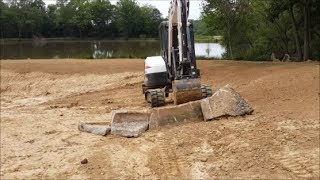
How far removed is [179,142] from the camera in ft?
27.9

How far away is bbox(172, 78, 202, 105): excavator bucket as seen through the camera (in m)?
10.5

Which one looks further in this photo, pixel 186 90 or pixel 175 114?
pixel 186 90

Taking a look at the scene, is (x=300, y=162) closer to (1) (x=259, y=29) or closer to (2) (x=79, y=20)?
(1) (x=259, y=29)

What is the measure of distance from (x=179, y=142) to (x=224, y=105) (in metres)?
1.77

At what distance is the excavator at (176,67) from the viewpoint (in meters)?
10.5

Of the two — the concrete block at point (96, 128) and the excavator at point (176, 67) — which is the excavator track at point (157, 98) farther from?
the concrete block at point (96, 128)

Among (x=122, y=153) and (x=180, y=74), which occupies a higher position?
(x=180, y=74)

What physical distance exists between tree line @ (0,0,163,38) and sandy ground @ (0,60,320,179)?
137 feet

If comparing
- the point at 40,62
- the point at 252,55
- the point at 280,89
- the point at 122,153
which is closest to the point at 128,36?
the point at 252,55

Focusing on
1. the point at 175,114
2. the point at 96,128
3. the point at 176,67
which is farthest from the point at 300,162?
the point at 176,67

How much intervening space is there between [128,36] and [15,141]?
5456 cm

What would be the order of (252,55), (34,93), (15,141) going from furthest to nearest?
Answer: (252,55) → (34,93) → (15,141)

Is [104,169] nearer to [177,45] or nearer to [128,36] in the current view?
[177,45]

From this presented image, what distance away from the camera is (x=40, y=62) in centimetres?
2416
